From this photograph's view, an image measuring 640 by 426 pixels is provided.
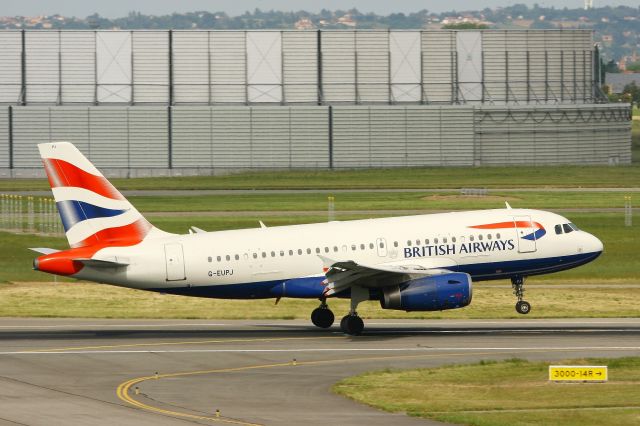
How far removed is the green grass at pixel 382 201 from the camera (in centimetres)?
9931

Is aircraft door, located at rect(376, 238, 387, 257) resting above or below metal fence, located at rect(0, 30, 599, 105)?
below

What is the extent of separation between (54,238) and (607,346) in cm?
4670

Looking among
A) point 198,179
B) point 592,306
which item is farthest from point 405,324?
point 198,179

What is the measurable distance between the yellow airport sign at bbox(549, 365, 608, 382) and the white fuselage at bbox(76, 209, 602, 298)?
40.3 feet

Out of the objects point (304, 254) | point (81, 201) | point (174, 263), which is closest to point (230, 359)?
Answer: point (174, 263)

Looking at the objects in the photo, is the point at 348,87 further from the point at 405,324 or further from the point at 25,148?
the point at 405,324

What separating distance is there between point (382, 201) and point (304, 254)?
57.5 meters

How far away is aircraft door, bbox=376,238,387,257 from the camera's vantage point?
47.8m

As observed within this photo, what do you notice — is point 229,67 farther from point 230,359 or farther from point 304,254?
point 230,359

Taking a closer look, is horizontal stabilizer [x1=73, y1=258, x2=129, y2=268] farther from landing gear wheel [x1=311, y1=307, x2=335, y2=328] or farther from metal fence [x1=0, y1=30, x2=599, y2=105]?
metal fence [x1=0, y1=30, x2=599, y2=105]

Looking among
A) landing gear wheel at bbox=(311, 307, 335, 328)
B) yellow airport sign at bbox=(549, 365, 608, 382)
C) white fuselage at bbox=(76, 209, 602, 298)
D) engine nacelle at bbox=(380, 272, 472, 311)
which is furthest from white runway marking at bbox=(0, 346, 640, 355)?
yellow airport sign at bbox=(549, 365, 608, 382)

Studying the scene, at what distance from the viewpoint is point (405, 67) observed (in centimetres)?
15200

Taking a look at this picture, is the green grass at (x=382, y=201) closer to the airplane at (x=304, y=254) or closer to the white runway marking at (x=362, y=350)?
the airplane at (x=304, y=254)

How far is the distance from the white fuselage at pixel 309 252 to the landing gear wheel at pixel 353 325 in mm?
2142
